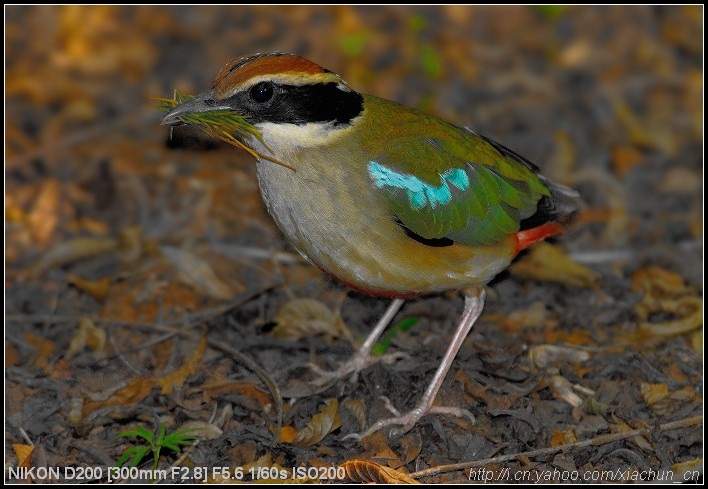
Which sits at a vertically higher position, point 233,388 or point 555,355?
point 555,355

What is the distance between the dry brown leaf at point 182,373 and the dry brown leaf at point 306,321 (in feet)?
1.76

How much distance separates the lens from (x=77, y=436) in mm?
5539

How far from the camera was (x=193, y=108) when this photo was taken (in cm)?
525

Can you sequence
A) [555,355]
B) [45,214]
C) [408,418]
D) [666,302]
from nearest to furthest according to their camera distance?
[408,418]
[555,355]
[666,302]
[45,214]

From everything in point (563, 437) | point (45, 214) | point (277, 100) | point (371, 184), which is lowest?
point (45, 214)

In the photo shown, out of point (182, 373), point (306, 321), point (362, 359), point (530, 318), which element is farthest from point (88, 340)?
point (530, 318)

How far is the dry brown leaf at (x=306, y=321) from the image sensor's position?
6.48 metres

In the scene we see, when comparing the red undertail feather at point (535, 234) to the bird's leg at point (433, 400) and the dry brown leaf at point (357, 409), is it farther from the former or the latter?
the dry brown leaf at point (357, 409)

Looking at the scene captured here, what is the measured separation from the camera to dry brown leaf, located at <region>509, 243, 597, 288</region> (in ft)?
23.4

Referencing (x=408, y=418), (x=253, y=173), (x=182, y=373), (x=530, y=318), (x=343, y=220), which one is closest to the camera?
(x=343, y=220)

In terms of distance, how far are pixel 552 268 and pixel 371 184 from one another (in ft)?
7.70

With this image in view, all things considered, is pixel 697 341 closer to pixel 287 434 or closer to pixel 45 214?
pixel 287 434

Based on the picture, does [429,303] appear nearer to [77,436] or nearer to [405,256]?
[405,256]

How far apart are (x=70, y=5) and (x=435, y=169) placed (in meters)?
6.41
